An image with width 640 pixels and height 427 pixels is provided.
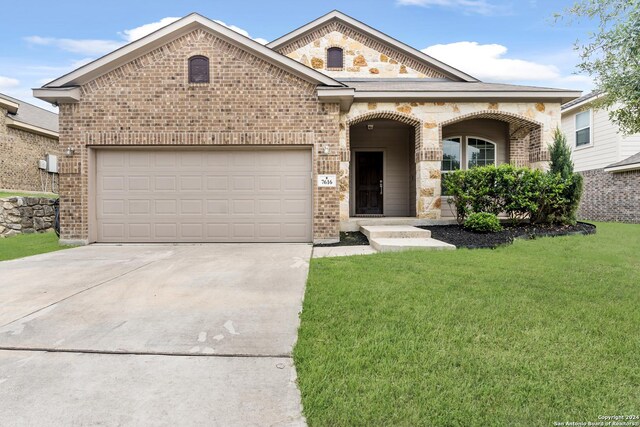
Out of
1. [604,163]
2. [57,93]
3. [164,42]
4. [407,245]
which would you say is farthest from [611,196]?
[57,93]

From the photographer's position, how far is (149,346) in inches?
109

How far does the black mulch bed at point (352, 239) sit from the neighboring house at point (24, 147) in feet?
50.1

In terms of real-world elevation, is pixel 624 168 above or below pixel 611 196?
above

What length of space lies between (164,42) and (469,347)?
8.98 metres

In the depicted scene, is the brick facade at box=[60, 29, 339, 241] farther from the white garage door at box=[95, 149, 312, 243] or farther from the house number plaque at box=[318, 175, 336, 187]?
the white garage door at box=[95, 149, 312, 243]

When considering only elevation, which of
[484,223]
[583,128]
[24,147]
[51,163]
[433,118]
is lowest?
[484,223]

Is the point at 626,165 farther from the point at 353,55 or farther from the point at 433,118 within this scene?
the point at 353,55

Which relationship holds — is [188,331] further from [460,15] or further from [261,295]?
[460,15]

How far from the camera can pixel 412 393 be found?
202cm

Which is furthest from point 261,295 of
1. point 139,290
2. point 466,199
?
point 466,199

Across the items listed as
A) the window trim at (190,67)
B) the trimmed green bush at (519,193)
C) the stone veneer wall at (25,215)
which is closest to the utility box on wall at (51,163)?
the stone veneer wall at (25,215)

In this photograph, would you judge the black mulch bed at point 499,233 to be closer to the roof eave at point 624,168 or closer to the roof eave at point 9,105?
the roof eave at point 624,168

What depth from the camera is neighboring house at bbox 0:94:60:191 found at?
14.9 m

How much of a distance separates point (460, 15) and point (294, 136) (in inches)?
574
